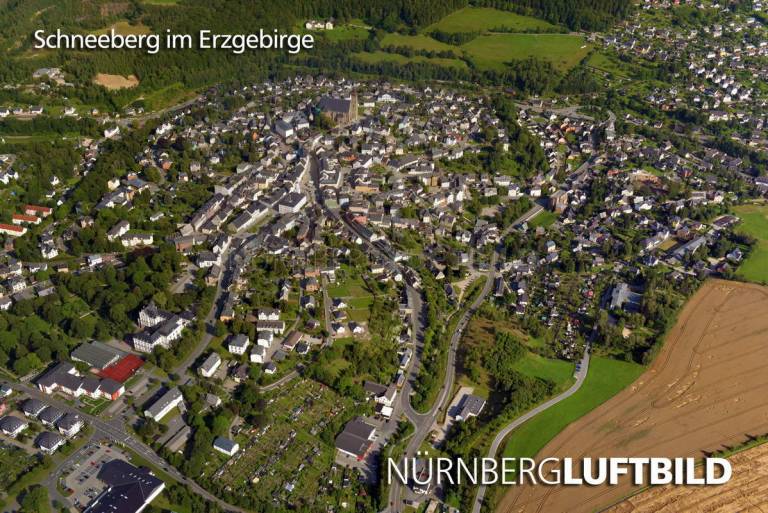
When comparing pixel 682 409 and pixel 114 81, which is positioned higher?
pixel 114 81

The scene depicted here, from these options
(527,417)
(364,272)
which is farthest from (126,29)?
(527,417)

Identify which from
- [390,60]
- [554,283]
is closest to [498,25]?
[390,60]

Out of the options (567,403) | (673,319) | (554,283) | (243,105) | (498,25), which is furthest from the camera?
(498,25)

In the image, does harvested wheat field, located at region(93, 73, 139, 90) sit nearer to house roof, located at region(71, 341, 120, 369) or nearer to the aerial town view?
the aerial town view

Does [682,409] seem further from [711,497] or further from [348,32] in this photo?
[348,32]

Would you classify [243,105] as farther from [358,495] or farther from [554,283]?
[358,495]

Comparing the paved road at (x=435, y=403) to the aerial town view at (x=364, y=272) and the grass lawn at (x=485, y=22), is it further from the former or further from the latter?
the grass lawn at (x=485, y=22)
